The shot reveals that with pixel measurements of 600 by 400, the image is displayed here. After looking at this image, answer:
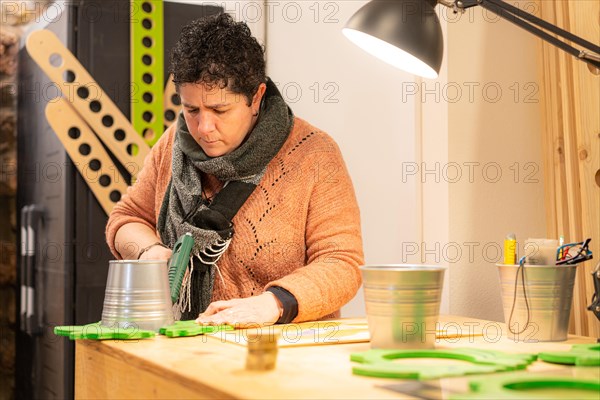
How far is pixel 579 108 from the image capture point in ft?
5.16

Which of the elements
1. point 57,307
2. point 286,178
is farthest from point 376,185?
point 57,307

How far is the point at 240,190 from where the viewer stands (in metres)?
1.50

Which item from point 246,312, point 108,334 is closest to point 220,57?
point 246,312

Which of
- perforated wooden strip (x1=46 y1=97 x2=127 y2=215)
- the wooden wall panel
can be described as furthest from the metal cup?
perforated wooden strip (x1=46 y1=97 x2=127 y2=215)

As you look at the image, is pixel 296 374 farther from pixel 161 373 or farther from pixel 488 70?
pixel 488 70

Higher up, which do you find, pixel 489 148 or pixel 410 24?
pixel 410 24

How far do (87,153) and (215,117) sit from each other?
944 mm

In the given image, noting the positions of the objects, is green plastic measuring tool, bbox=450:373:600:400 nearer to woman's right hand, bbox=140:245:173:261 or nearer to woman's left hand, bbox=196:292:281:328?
woman's left hand, bbox=196:292:281:328

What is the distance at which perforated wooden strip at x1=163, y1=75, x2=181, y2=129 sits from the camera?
2412mm

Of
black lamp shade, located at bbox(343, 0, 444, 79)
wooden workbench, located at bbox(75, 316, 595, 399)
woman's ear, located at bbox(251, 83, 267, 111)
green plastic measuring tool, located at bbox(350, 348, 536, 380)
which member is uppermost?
black lamp shade, located at bbox(343, 0, 444, 79)

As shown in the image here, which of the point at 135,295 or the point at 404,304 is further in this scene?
the point at 135,295

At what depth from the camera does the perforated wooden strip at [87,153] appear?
226 centimetres

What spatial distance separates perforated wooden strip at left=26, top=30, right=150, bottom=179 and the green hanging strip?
53 mm

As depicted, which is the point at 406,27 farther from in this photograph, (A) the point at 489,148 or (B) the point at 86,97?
(B) the point at 86,97
